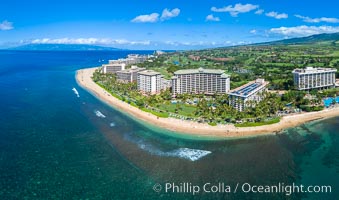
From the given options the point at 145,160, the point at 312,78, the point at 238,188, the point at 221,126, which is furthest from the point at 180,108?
the point at 312,78

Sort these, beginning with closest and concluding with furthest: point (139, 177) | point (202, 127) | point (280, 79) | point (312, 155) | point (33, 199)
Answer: point (33, 199) < point (139, 177) < point (312, 155) < point (202, 127) < point (280, 79)

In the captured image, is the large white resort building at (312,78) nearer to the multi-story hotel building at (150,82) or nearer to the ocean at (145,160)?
the ocean at (145,160)

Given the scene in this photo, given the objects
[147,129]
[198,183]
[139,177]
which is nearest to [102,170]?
[139,177]

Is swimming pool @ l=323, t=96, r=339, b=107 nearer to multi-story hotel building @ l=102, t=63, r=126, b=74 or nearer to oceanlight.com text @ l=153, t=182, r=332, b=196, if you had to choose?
oceanlight.com text @ l=153, t=182, r=332, b=196

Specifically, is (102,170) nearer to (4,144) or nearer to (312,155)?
(4,144)

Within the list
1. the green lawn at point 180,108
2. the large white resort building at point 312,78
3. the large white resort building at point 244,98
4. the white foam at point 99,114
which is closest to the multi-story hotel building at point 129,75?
the green lawn at point 180,108

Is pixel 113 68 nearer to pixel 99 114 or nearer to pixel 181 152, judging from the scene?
pixel 99 114
